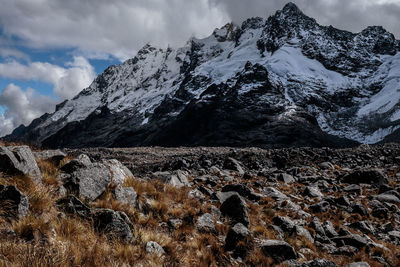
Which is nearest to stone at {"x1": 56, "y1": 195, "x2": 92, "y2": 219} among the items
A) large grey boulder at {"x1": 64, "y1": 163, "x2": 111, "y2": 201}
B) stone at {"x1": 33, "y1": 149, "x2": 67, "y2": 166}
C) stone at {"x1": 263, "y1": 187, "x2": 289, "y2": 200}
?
large grey boulder at {"x1": 64, "y1": 163, "x2": 111, "y2": 201}

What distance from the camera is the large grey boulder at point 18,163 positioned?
5.80m

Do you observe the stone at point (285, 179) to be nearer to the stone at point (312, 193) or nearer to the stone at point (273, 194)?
the stone at point (312, 193)

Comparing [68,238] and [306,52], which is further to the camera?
[306,52]

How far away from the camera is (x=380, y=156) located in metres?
24.2

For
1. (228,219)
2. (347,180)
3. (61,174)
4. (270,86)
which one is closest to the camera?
(61,174)

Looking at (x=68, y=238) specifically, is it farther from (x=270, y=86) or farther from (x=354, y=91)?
(x=354, y=91)

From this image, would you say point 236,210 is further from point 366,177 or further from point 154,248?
point 366,177

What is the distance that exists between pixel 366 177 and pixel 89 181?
1558cm

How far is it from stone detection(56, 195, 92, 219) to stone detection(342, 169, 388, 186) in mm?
15315

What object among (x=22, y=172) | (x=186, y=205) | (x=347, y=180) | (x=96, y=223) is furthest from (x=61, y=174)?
(x=347, y=180)

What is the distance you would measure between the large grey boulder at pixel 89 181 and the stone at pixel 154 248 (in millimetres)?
2190

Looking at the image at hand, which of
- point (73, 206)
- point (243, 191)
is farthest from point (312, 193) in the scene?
point (73, 206)

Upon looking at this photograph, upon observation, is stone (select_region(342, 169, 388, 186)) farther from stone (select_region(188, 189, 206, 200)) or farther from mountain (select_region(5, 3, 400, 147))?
mountain (select_region(5, 3, 400, 147))

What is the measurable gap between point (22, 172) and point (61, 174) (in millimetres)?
1218
